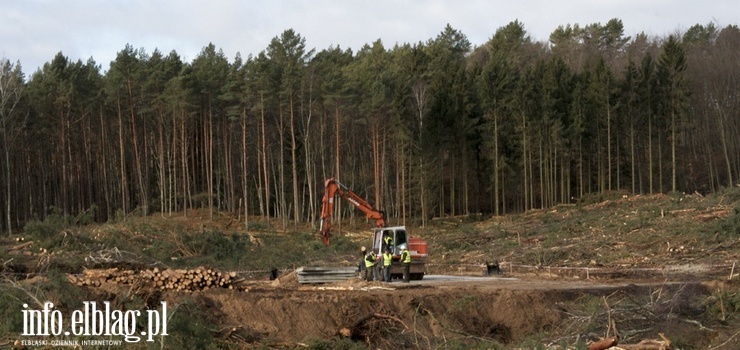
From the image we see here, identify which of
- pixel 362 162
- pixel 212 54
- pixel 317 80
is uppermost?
pixel 212 54

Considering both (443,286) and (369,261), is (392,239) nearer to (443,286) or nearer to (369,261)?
(369,261)

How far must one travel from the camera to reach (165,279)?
21.3 m

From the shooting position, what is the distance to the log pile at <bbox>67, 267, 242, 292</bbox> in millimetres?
21141

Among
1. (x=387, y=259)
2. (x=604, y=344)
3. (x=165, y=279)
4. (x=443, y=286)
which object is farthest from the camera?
(x=387, y=259)

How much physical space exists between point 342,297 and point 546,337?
5.61 metres

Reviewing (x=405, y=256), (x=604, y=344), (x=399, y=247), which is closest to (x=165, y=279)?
(x=405, y=256)

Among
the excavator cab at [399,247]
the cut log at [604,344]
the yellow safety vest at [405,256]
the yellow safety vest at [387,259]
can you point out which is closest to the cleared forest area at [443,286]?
the cut log at [604,344]

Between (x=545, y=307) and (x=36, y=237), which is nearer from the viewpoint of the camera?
(x=545, y=307)

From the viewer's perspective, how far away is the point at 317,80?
5775 centimetres

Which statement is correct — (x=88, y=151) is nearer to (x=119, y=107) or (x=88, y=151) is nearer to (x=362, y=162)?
(x=119, y=107)

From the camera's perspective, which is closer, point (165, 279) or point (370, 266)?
point (165, 279)

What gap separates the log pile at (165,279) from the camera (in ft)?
69.4

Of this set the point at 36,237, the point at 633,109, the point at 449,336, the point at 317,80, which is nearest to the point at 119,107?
the point at 317,80

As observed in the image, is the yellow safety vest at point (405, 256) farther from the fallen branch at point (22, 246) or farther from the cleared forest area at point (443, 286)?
the fallen branch at point (22, 246)
